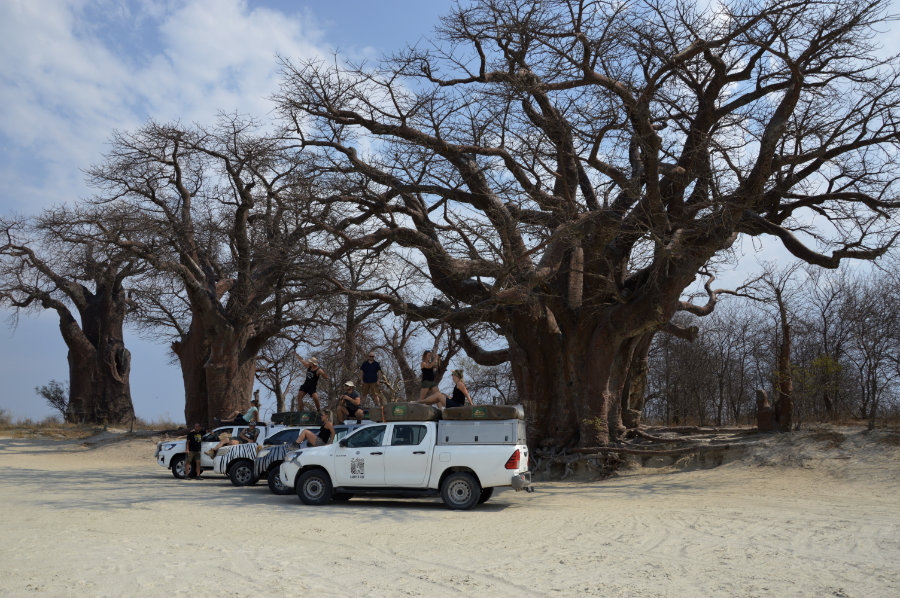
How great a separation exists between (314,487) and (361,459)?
1.15 meters

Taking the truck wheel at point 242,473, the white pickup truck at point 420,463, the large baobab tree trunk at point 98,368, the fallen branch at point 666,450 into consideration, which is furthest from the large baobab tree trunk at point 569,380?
the large baobab tree trunk at point 98,368

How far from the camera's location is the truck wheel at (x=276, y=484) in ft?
52.4

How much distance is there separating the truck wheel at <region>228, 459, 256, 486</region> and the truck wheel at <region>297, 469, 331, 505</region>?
13.4 feet

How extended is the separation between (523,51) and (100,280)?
27.0 meters

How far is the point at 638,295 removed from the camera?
1988 centimetres

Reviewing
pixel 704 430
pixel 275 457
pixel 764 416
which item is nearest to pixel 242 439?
pixel 275 457

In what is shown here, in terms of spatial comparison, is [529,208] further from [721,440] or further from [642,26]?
[721,440]

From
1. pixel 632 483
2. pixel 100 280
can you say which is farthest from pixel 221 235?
pixel 632 483

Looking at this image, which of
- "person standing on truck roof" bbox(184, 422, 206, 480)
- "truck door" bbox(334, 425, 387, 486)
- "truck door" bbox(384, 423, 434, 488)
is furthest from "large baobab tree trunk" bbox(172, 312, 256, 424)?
"truck door" bbox(384, 423, 434, 488)

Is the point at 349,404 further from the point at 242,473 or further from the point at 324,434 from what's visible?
the point at 242,473

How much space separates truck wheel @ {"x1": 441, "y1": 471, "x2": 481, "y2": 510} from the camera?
44.3ft

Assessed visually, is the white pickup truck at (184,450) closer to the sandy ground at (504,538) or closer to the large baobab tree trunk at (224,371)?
the sandy ground at (504,538)

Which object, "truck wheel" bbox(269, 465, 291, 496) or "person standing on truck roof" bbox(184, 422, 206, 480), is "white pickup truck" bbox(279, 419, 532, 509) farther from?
"person standing on truck roof" bbox(184, 422, 206, 480)

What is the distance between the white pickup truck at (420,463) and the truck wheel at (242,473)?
Answer: 3.71 meters
